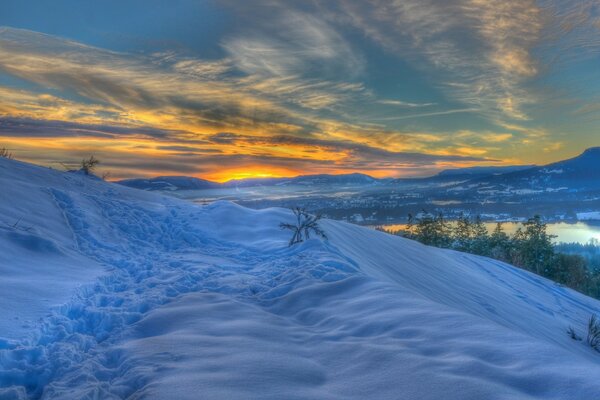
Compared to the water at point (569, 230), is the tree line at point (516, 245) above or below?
below

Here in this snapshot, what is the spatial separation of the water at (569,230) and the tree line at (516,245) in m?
48.1

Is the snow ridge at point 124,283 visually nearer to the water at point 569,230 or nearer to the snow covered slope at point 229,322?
the snow covered slope at point 229,322

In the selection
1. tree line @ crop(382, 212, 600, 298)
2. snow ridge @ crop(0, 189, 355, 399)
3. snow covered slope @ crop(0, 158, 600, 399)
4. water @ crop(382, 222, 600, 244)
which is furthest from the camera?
water @ crop(382, 222, 600, 244)

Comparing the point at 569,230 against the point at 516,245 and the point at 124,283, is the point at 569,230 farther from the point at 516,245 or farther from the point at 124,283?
the point at 124,283

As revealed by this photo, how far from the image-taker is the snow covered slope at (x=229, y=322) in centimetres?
235

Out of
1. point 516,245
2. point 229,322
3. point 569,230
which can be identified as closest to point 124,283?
point 229,322

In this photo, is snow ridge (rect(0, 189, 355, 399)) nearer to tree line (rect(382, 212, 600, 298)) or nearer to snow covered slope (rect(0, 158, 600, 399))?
snow covered slope (rect(0, 158, 600, 399))

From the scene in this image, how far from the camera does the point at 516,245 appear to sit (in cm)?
3666

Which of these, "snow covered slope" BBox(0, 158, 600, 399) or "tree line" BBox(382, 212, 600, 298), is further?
"tree line" BBox(382, 212, 600, 298)

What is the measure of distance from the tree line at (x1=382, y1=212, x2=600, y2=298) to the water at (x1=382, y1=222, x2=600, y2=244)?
158ft

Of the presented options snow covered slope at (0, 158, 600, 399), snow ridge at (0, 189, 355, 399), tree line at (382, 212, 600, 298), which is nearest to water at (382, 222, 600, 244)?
tree line at (382, 212, 600, 298)

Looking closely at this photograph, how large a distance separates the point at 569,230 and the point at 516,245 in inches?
3896

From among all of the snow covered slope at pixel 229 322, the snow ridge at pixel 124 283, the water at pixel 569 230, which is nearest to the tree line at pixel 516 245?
the snow covered slope at pixel 229 322

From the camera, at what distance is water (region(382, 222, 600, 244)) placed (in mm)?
94500
